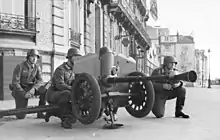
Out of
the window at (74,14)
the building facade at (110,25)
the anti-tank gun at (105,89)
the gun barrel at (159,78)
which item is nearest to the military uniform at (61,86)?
the anti-tank gun at (105,89)

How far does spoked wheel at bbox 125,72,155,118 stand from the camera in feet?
20.6

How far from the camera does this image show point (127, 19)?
29125 millimetres

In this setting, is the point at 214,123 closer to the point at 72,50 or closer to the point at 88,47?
the point at 72,50

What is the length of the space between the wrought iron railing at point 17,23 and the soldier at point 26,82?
17.9 ft

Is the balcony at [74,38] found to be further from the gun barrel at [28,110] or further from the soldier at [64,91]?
the gun barrel at [28,110]

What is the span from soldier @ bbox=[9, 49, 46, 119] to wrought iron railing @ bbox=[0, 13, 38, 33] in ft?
17.9

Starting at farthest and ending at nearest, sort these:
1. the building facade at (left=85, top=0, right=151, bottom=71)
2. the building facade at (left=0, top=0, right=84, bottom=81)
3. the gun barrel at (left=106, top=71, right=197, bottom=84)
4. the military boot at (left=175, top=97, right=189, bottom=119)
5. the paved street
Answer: the building facade at (left=85, top=0, right=151, bottom=71), the building facade at (left=0, top=0, right=84, bottom=81), the military boot at (left=175, top=97, right=189, bottom=119), the paved street, the gun barrel at (left=106, top=71, right=197, bottom=84)

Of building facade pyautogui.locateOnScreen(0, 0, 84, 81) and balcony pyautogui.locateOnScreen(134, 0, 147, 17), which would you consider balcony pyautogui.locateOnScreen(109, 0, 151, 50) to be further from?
building facade pyautogui.locateOnScreen(0, 0, 84, 81)

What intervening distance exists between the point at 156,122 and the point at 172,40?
96115 millimetres

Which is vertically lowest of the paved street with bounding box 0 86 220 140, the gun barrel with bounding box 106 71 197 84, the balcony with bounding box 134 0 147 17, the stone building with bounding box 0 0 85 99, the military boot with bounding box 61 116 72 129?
the paved street with bounding box 0 86 220 140

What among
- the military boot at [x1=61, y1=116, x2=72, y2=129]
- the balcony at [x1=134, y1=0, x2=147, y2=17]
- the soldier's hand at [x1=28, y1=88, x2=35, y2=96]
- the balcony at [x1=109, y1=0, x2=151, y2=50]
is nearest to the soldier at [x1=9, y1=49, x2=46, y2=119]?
the soldier's hand at [x1=28, y1=88, x2=35, y2=96]

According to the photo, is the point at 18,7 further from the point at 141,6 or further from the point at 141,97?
the point at 141,6

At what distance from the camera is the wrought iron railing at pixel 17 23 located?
12242mm

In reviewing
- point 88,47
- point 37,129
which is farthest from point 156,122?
point 88,47
